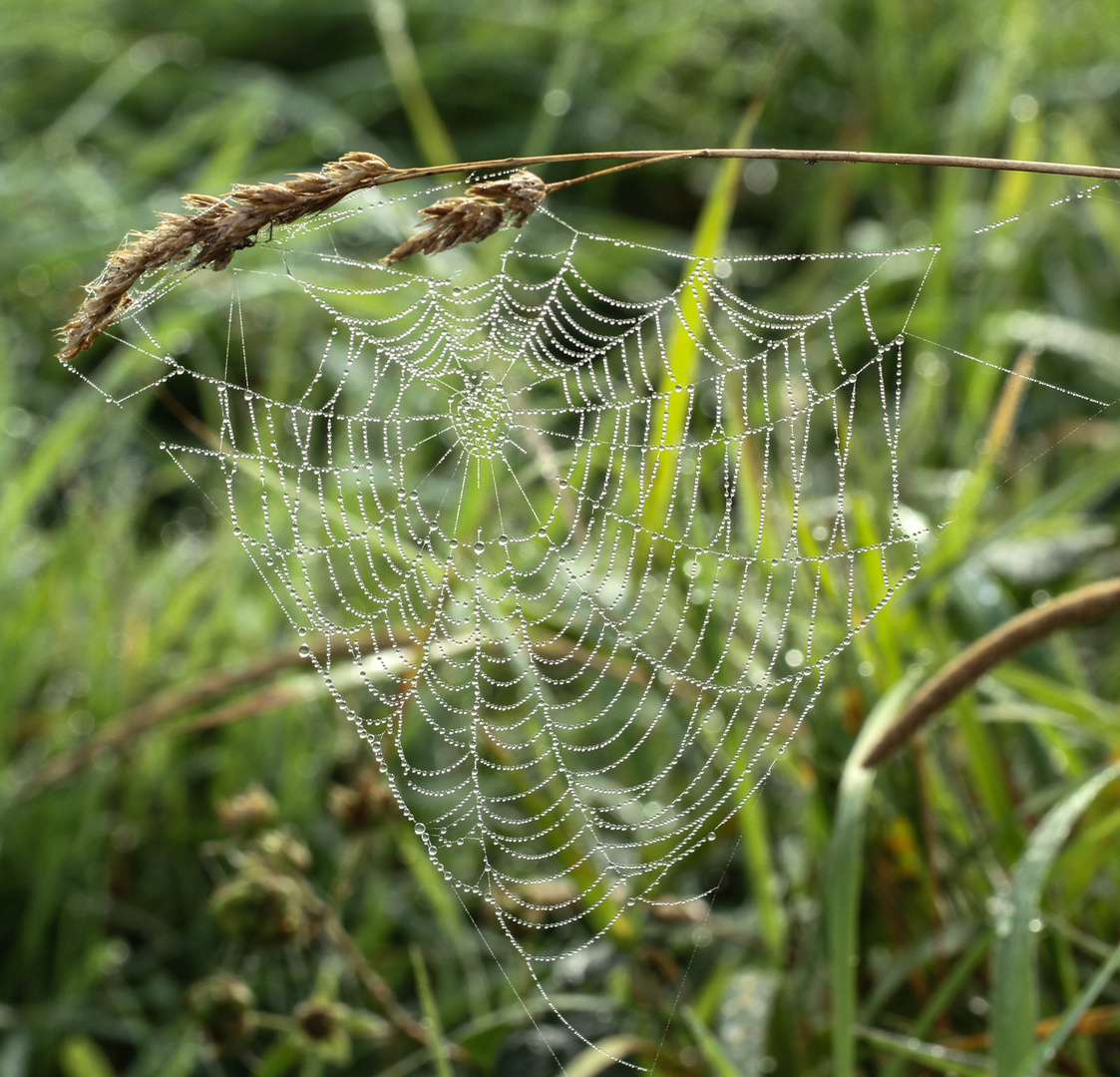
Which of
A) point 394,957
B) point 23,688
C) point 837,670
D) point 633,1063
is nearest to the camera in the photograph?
point 633,1063

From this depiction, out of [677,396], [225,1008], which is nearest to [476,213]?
[677,396]

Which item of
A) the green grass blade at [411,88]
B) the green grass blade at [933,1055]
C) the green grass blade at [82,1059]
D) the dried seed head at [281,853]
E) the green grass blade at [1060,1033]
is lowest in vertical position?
the green grass blade at [933,1055]

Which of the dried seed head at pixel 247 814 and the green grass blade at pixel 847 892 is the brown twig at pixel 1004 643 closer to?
the green grass blade at pixel 847 892

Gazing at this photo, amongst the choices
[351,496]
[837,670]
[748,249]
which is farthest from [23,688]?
[748,249]

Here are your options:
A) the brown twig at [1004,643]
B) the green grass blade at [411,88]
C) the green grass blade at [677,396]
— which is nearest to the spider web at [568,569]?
the green grass blade at [677,396]

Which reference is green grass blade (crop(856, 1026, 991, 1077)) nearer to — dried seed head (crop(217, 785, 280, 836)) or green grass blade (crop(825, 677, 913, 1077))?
green grass blade (crop(825, 677, 913, 1077))

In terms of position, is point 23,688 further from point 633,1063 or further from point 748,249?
point 748,249

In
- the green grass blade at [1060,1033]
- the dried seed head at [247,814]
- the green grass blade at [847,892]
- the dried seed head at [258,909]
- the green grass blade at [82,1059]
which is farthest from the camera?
the green grass blade at [82,1059]
